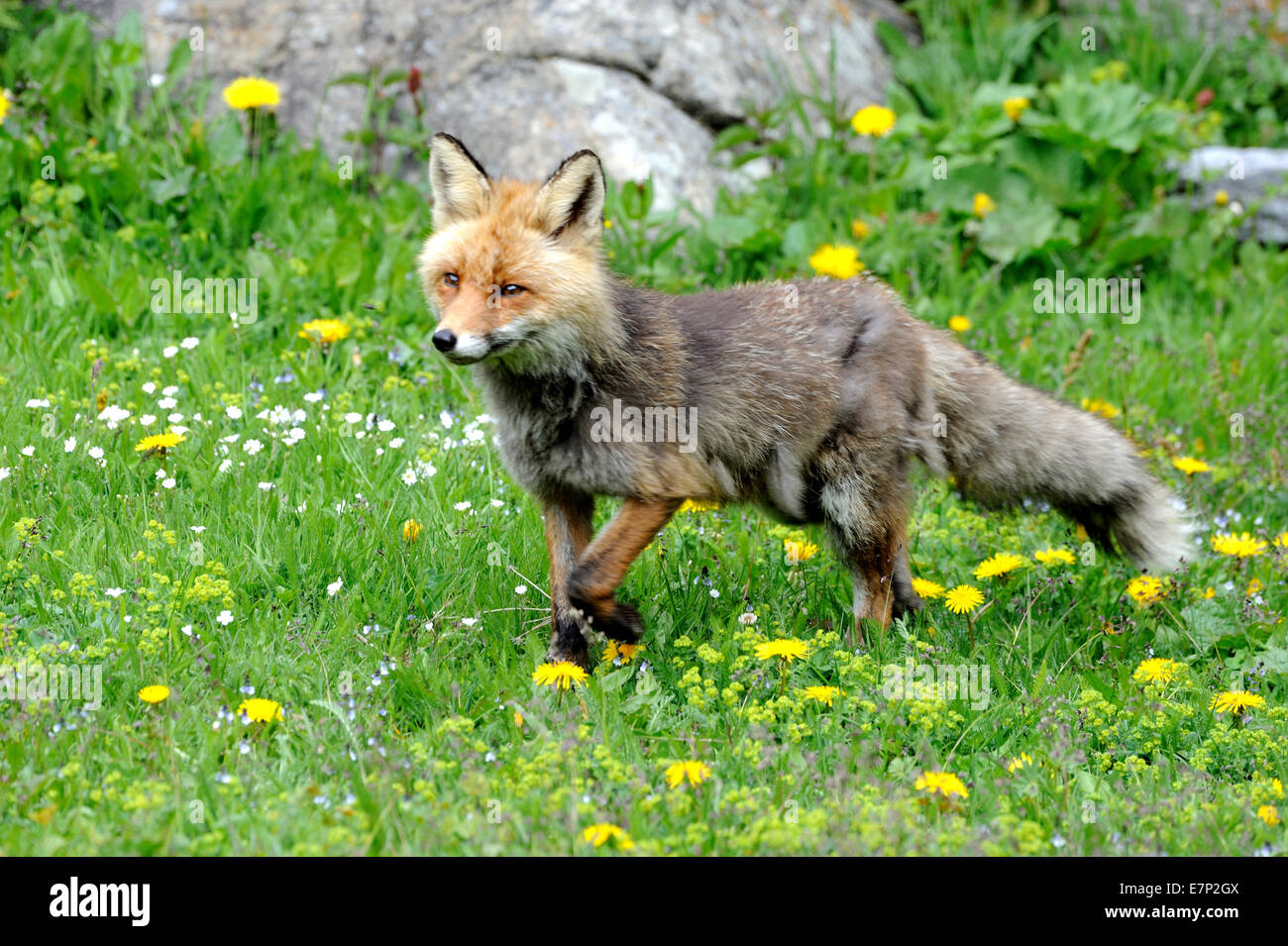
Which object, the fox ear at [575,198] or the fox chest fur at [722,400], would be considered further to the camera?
the fox chest fur at [722,400]

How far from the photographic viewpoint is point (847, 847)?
365cm

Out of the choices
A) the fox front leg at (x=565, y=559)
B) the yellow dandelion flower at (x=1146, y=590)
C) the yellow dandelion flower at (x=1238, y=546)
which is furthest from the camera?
the yellow dandelion flower at (x=1238, y=546)

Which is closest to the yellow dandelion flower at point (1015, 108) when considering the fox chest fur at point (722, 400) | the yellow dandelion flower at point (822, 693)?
the fox chest fur at point (722, 400)

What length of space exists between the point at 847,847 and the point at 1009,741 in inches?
50.7

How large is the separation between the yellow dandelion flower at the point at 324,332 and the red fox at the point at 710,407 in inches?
77.4

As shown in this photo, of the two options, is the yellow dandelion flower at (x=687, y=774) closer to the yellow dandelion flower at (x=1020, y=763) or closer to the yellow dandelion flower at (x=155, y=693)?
the yellow dandelion flower at (x=1020, y=763)

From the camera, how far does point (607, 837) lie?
3.67 metres

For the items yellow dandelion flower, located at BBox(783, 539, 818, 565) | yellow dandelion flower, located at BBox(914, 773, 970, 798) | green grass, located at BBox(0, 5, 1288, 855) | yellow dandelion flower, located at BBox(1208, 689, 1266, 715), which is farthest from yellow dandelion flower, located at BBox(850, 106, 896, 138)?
yellow dandelion flower, located at BBox(914, 773, 970, 798)

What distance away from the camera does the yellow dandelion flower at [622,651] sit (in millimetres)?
4918

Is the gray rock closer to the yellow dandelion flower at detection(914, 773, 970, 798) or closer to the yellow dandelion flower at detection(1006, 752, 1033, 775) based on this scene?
the yellow dandelion flower at detection(1006, 752, 1033, 775)

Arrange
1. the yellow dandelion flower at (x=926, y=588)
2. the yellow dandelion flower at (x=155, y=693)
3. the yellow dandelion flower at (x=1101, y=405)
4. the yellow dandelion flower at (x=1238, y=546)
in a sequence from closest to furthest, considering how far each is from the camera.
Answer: the yellow dandelion flower at (x=155, y=693)
the yellow dandelion flower at (x=926, y=588)
the yellow dandelion flower at (x=1238, y=546)
the yellow dandelion flower at (x=1101, y=405)

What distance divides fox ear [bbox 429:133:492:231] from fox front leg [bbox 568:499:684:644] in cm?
131

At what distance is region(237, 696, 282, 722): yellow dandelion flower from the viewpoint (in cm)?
420
